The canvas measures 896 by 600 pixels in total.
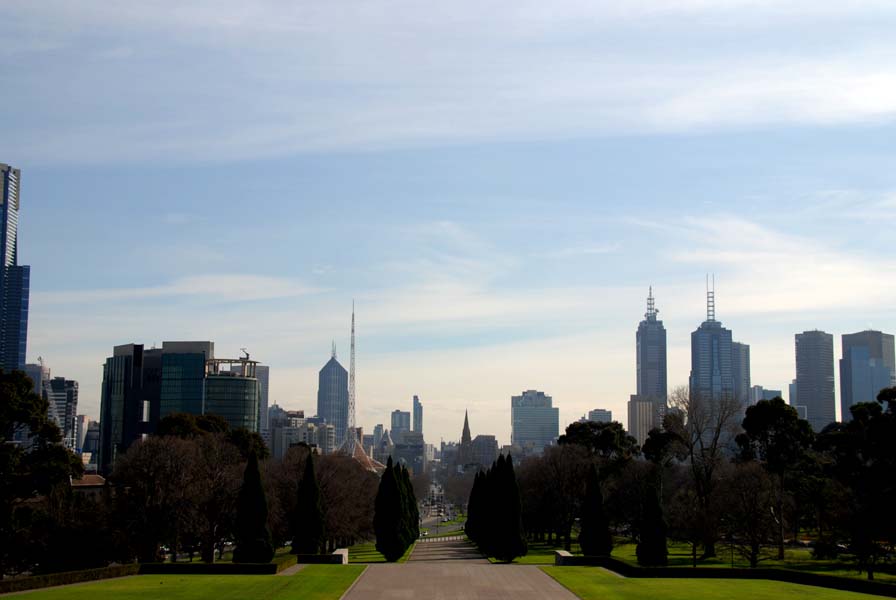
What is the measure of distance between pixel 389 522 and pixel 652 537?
21.7 metres

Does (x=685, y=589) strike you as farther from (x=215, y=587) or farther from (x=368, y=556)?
(x=368, y=556)

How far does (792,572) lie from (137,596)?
35.9 meters

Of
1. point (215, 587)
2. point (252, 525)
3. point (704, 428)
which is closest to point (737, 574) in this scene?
point (704, 428)

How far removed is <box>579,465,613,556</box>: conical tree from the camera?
74.9 m

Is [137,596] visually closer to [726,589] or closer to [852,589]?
[726,589]

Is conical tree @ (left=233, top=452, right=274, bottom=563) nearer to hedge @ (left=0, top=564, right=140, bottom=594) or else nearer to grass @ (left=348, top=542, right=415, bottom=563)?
hedge @ (left=0, top=564, right=140, bottom=594)

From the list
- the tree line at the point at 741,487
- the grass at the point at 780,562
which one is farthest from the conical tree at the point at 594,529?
the grass at the point at 780,562

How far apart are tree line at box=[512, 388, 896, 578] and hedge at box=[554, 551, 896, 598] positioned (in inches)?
154

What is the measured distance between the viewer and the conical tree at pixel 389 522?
78.2 meters

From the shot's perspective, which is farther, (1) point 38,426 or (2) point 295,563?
(2) point 295,563

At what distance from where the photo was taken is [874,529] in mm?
62375

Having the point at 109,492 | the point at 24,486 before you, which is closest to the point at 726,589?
the point at 24,486

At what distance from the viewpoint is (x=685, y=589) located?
52.9 meters

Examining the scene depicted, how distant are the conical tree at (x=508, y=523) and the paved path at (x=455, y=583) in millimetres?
5399
